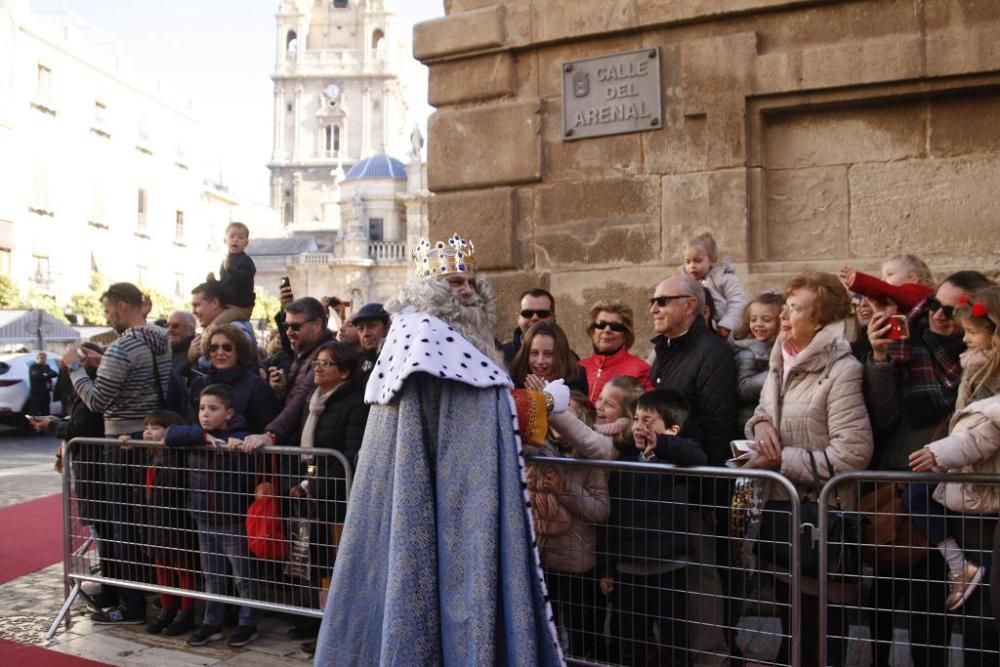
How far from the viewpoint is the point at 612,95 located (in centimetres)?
636

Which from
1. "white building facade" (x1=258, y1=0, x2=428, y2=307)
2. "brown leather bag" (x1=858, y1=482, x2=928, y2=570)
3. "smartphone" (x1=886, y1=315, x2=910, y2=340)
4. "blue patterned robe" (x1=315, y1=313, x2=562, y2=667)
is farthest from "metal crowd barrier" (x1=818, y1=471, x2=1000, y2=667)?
"white building facade" (x1=258, y1=0, x2=428, y2=307)

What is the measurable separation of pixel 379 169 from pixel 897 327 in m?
82.2

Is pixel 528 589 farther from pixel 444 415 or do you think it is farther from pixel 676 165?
pixel 676 165

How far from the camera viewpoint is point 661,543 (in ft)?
13.4

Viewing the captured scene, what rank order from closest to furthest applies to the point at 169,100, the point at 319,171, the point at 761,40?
the point at 761,40, the point at 169,100, the point at 319,171

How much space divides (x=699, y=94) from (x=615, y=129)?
1.83 feet

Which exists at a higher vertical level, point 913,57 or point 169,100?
point 169,100

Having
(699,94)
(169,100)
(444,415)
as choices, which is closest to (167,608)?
(444,415)

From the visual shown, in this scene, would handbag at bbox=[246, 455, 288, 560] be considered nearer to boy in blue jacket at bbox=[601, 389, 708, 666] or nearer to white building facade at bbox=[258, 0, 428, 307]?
boy in blue jacket at bbox=[601, 389, 708, 666]

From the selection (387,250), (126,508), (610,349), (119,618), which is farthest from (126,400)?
(387,250)

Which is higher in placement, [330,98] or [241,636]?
[330,98]

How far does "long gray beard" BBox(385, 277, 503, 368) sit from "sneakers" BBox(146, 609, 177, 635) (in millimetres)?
2906

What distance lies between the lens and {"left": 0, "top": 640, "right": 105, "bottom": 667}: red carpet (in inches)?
205

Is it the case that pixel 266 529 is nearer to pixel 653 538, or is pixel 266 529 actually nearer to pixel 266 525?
pixel 266 525
